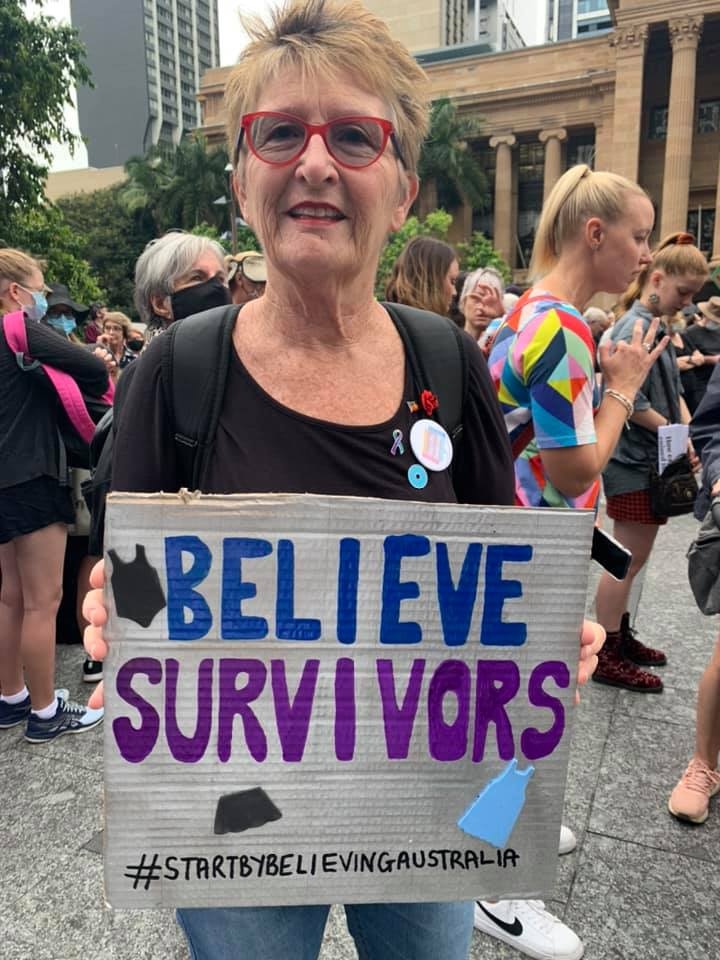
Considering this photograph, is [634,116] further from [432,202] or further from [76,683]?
[76,683]

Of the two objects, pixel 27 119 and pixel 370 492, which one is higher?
pixel 27 119

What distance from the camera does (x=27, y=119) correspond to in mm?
13570

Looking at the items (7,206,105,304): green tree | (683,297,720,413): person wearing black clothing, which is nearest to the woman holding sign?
(683,297,720,413): person wearing black clothing

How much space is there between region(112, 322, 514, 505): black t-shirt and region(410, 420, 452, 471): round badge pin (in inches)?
0.5

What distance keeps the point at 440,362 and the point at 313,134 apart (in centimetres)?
41

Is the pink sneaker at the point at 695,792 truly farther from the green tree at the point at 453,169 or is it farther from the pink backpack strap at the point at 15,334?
the green tree at the point at 453,169

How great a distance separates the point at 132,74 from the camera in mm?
101062

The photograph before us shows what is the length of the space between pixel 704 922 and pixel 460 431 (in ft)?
6.12

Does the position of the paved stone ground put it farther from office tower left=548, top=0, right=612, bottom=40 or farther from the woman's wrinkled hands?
office tower left=548, top=0, right=612, bottom=40

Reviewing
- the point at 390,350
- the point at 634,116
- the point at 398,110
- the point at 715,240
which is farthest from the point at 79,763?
the point at 634,116

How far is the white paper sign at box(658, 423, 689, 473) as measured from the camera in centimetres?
332

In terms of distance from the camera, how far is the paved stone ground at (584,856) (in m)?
2.09

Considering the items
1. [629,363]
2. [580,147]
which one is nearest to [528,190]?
[580,147]

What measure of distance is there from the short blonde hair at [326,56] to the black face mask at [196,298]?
1432mm
